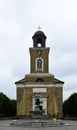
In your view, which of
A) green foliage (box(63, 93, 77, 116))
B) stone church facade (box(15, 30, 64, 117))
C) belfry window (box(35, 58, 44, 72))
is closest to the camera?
stone church facade (box(15, 30, 64, 117))

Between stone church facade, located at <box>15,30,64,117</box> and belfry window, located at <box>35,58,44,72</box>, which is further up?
belfry window, located at <box>35,58,44,72</box>

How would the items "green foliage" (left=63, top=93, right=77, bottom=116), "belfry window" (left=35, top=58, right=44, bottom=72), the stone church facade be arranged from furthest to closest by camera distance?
1. "green foliage" (left=63, top=93, right=77, bottom=116)
2. "belfry window" (left=35, top=58, right=44, bottom=72)
3. the stone church facade

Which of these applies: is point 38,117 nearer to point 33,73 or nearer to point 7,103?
point 33,73

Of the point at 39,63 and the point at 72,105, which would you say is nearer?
the point at 39,63

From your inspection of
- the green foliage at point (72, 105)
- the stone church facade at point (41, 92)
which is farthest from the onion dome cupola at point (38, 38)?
the green foliage at point (72, 105)

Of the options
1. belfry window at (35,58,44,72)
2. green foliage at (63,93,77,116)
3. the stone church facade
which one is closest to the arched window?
belfry window at (35,58,44,72)

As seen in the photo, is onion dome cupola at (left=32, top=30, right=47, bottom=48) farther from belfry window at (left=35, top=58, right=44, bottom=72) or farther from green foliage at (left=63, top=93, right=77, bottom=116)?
green foliage at (left=63, top=93, right=77, bottom=116)

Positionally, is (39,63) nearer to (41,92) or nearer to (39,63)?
(39,63)

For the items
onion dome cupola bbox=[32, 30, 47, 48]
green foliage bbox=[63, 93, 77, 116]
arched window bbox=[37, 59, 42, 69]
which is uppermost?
onion dome cupola bbox=[32, 30, 47, 48]

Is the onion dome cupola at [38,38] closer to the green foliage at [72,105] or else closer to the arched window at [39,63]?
the arched window at [39,63]

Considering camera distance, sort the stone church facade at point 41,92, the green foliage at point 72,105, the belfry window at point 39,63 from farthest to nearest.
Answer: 1. the green foliage at point 72,105
2. the belfry window at point 39,63
3. the stone church facade at point 41,92

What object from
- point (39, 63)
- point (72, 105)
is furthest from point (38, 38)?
point (72, 105)

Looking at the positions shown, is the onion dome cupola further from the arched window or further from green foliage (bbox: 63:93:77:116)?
green foliage (bbox: 63:93:77:116)

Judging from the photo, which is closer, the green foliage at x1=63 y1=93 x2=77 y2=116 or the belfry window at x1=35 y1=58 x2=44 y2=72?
the belfry window at x1=35 y1=58 x2=44 y2=72
